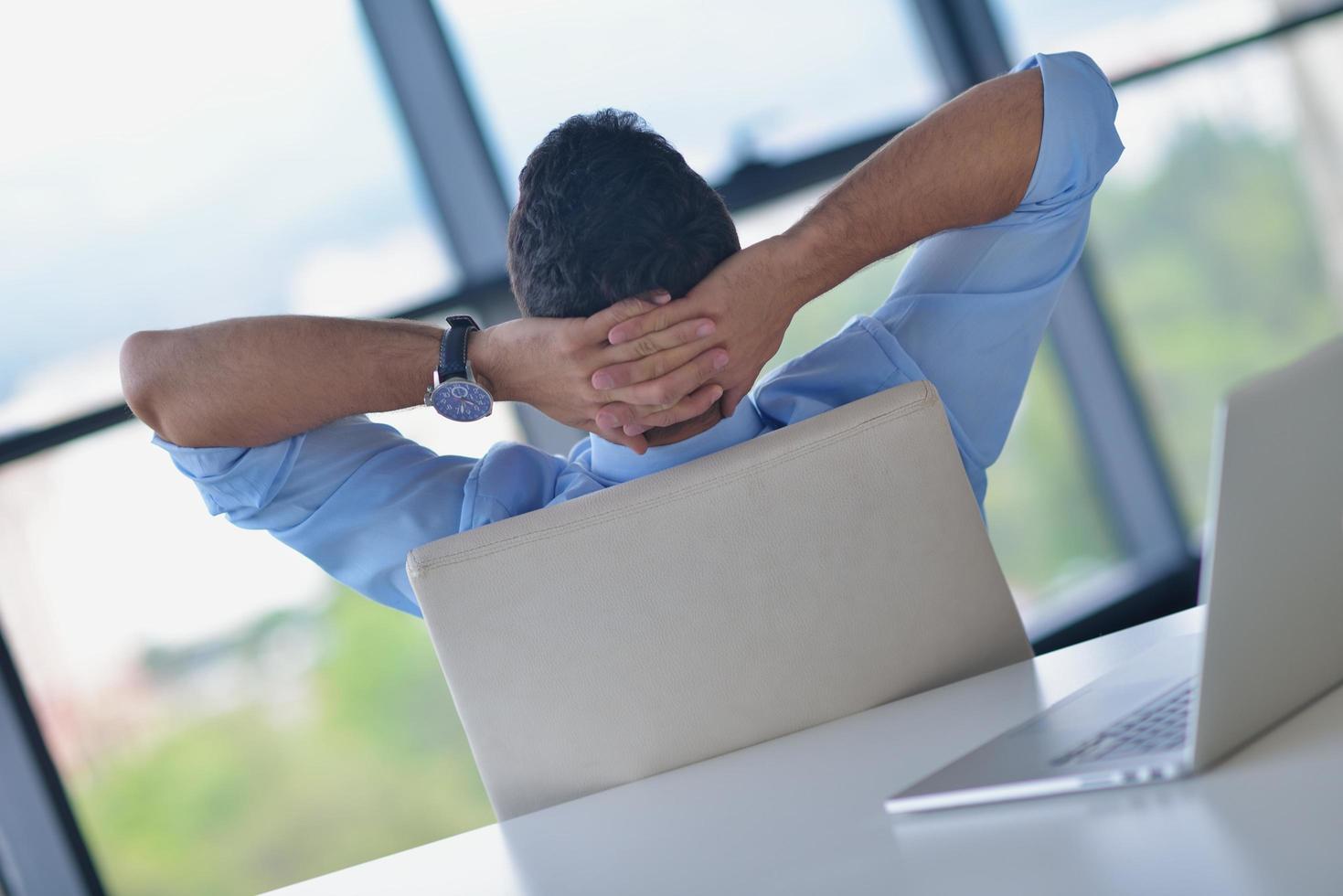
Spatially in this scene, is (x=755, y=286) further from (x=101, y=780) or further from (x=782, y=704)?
(x=101, y=780)

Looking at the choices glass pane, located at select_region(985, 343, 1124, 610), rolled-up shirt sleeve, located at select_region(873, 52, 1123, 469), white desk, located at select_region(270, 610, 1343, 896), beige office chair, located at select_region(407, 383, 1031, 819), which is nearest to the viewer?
white desk, located at select_region(270, 610, 1343, 896)

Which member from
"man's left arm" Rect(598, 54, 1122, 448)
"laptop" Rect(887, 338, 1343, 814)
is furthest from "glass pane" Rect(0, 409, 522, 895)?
"laptop" Rect(887, 338, 1343, 814)

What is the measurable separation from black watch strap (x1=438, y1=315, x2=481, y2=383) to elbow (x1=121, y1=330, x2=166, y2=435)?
349 millimetres

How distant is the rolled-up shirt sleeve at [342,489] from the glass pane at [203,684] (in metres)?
0.89

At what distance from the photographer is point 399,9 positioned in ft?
9.46

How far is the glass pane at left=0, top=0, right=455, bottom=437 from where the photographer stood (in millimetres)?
2553

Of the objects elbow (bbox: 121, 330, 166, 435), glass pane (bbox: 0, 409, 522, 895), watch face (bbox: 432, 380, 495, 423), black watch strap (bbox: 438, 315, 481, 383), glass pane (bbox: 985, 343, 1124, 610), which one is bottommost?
glass pane (bbox: 985, 343, 1124, 610)

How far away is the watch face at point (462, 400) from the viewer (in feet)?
4.58

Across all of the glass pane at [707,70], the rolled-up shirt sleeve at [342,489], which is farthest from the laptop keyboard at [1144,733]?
the glass pane at [707,70]

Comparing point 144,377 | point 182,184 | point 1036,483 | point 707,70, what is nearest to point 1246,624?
point 144,377

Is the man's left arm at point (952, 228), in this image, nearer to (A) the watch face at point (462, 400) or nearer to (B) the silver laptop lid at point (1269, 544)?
(A) the watch face at point (462, 400)

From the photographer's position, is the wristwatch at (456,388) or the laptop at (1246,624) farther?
the wristwatch at (456,388)

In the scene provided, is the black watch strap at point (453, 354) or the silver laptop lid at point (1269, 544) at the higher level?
the black watch strap at point (453, 354)

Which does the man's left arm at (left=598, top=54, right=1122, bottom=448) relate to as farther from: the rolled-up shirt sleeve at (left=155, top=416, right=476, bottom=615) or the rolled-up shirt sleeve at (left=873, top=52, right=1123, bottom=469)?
the rolled-up shirt sleeve at (left=155, top=416, right=476, bottom=615)
